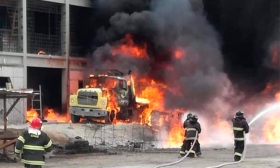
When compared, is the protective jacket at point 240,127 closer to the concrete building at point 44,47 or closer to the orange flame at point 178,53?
the orange flame at point 178,53

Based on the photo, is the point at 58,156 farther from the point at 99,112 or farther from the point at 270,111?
the point at 270,111

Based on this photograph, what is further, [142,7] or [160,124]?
[142,7]

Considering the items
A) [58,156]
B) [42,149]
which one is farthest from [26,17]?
[42,149]

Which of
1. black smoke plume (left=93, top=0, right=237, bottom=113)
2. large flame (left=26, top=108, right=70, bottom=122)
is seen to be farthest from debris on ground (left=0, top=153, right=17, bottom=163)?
large flame (left=26, top=108, right=70, bottom=122)

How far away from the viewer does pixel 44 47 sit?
35.0m

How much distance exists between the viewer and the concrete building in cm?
3216

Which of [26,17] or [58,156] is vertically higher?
[26,17]

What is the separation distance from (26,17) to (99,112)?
9807 millimetres

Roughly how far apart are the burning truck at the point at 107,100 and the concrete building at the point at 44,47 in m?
5.58

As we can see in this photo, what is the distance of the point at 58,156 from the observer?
17188 mm

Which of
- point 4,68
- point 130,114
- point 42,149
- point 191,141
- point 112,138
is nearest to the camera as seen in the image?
point 42,149

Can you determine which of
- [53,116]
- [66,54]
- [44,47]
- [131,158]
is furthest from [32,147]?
[44,47]

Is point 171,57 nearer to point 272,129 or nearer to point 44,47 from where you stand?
point 272,129

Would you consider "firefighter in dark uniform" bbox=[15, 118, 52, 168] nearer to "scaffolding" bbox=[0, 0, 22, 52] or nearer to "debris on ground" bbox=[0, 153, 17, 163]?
"debris on ground" bbox=[0, 153, 17, 163]
